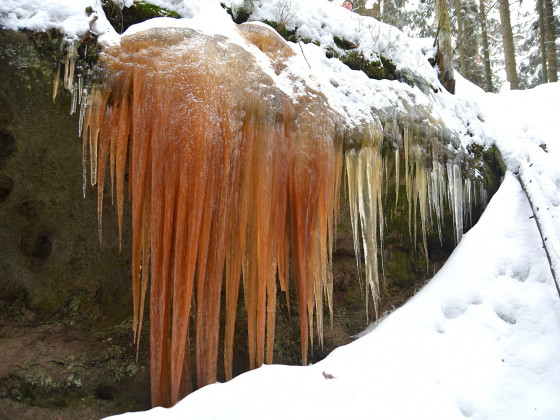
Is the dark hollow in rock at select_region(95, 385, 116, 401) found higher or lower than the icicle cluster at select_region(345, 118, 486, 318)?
lower

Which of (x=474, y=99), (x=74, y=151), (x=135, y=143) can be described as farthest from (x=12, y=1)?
(x=474, y=99)

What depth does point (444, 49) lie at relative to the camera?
15.2 feet

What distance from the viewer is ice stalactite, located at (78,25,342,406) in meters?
2.41

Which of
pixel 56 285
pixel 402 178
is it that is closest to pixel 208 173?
pixel 56 285

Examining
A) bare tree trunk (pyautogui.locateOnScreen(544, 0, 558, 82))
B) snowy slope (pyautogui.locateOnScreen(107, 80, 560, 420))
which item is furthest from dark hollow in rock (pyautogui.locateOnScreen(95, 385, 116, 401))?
bare tree trunk (pyautogui.locateOnScreen(544, 0, 558, 82))

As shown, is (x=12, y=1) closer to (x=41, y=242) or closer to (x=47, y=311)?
(x=41, y=242)

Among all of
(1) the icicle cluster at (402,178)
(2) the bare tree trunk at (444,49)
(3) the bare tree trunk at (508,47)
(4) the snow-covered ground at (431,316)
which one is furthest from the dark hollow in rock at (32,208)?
(3) the bare tree trunk at (508,47)

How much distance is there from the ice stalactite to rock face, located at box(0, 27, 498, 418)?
1.74 feet

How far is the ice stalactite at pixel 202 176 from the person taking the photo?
241 cm

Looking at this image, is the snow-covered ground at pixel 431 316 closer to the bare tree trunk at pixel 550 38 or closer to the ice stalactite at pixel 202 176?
the ice stalactite at pixel 202 176

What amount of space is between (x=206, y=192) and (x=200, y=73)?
0.83 metres

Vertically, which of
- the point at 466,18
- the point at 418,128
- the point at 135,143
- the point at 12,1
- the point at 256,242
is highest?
the point at 466,18

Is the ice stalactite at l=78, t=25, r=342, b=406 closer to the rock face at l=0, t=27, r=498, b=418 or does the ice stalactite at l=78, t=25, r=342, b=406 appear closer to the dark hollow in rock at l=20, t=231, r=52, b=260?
the rock face at l=0, t=27, r=498, b=418

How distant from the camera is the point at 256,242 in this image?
270 cm
